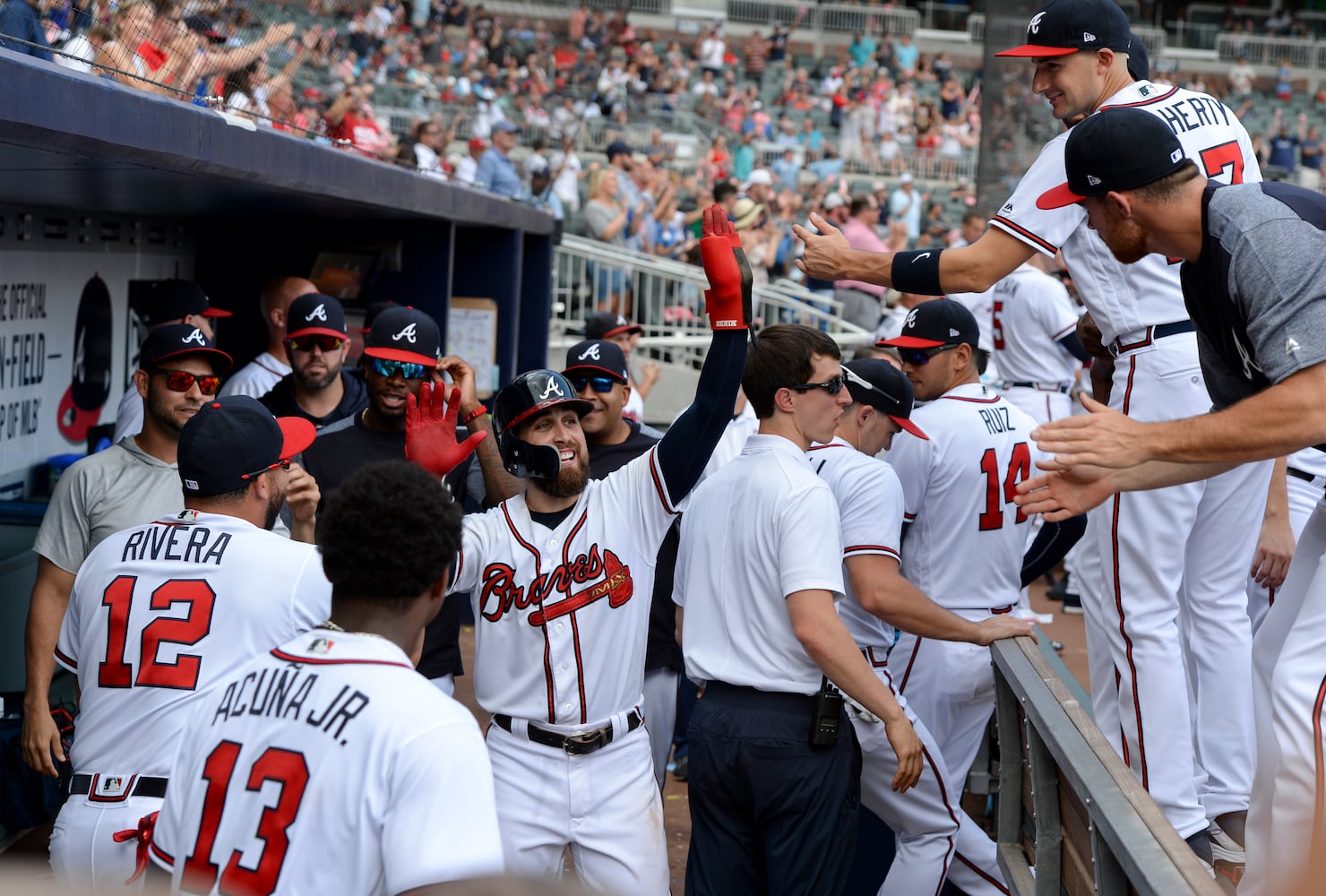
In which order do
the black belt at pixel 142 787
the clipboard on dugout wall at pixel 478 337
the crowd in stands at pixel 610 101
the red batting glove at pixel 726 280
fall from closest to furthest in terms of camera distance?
the black belt at pixel 142 787, the red batting glove at pixel 726 280, the crowd in stands at pixel 610 101, the clipboard on dugout wall at pixel 478 337

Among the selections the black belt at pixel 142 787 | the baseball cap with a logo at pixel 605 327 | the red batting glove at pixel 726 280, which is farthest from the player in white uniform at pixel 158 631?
the baseball cap with a logo at pixel 605 327

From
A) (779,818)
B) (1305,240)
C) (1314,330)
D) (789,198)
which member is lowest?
(779,818)

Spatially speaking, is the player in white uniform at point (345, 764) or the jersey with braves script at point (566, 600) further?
the jersey with braves script at point (566, 600)

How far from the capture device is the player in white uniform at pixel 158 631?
312 cm

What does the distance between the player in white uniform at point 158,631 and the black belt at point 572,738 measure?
0.75m

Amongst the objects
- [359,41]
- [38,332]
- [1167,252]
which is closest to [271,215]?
[38,332]

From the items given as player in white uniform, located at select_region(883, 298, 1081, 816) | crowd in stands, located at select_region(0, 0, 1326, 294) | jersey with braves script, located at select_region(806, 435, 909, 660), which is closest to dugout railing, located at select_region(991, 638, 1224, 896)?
jersey with braves script, located at select_region(806, 435, 909, 660)

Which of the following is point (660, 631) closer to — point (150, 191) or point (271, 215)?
point (150, 191)

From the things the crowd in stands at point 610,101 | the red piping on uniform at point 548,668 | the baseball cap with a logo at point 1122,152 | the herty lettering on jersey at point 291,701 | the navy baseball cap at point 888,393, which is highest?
the crowd in stands at point 610,101

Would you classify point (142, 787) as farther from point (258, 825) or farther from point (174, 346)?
point (174, 346)

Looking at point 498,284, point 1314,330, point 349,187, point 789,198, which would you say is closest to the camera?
point 1314,330

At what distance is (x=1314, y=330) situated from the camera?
2691mm

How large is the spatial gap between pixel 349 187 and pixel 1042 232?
11.7 ft

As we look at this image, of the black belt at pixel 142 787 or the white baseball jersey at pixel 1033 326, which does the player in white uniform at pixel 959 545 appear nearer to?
the black belt at pixel 142 787
